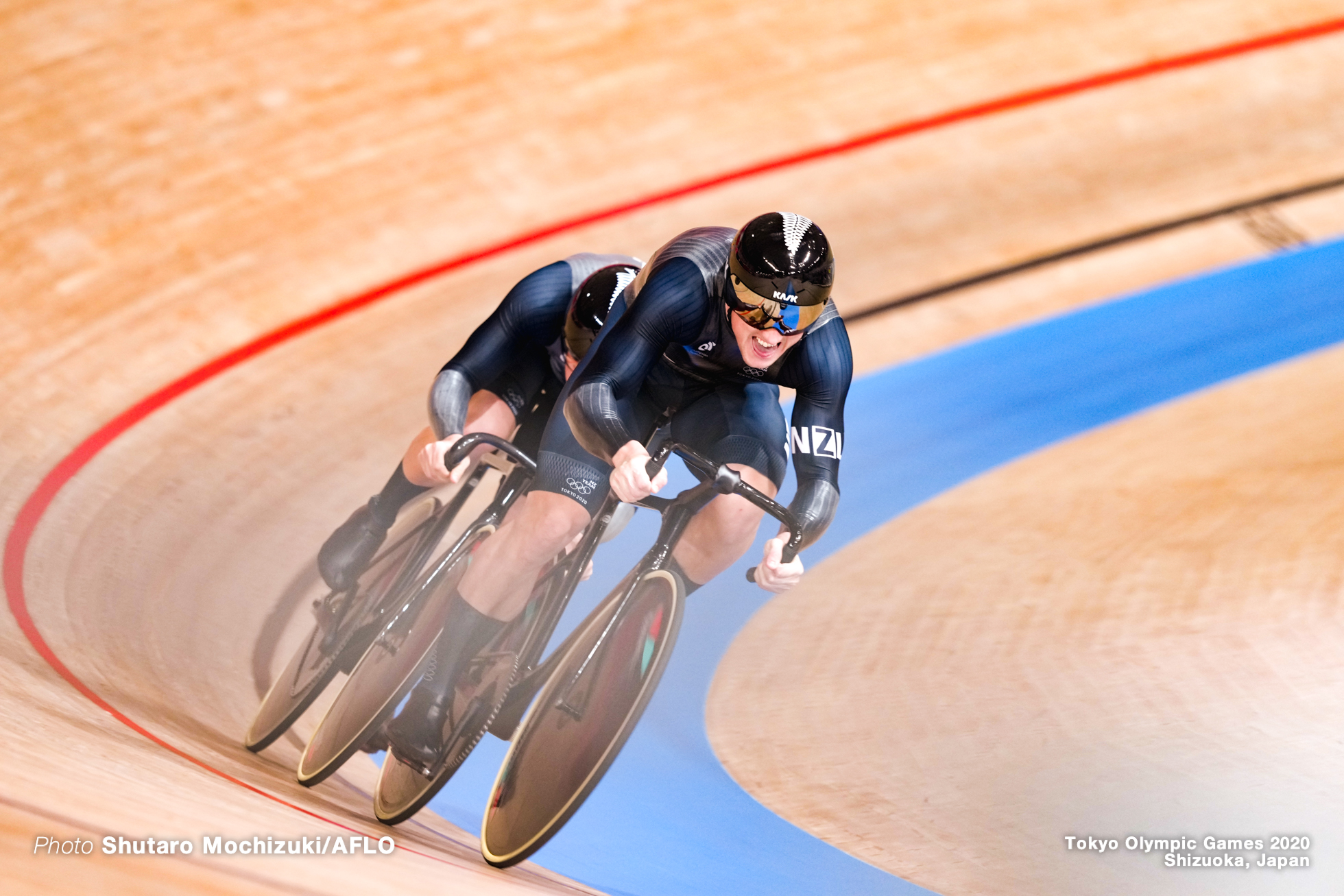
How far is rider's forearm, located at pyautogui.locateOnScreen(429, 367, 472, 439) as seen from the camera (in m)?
2.53

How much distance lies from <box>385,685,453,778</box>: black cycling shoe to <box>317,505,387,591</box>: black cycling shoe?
1.85ft

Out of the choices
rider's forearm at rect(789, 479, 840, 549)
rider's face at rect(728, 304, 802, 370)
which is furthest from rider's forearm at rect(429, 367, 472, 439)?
rider's forearm at rect(789, 479, 840, 549)

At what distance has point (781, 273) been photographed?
6.81ft

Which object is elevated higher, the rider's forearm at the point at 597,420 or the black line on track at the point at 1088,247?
the rider's forearm at the point at 597,420

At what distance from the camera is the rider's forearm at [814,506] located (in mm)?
2152

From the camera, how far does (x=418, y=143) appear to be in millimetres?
4898

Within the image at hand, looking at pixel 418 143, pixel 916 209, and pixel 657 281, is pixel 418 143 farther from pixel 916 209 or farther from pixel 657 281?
pixel 657 281

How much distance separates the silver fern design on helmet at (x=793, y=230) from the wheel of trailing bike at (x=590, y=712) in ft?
2.09

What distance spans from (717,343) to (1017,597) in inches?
53.2

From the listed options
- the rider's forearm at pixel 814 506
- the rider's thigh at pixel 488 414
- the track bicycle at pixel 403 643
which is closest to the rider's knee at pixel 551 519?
the track bicycle at pixel 403 643

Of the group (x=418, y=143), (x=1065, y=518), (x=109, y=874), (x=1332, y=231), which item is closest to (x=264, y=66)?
(x=418, y=143)

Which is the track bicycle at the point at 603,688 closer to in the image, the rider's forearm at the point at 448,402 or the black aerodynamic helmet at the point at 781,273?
the black aerodynamic helmet at the point at 781,273

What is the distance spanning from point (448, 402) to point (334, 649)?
0.64 metres

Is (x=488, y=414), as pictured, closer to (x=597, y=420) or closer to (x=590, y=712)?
(x=597, y=420)
